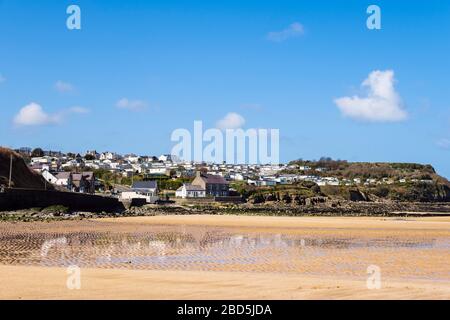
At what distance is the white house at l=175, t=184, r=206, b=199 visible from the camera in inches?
3629

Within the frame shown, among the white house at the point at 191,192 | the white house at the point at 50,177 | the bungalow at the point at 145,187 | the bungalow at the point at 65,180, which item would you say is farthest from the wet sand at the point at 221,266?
the white house at the point at 191,192

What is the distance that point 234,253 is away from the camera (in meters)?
18.9

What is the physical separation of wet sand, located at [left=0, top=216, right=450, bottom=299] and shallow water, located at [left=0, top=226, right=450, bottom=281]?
29mm

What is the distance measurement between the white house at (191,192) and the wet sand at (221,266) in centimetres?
6412

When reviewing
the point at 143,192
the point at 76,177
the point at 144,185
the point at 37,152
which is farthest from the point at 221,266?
the point at 37,152

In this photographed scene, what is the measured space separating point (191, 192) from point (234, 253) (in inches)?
2918

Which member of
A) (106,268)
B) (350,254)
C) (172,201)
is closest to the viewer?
(106,268)

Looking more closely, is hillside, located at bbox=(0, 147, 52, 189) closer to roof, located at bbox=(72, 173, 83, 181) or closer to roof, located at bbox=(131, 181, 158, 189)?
roof, located at bbox=(72, 173, 83, 181)

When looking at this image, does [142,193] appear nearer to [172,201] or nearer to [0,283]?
[172,201]

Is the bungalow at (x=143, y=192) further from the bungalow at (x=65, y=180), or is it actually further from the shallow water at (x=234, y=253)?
the shallow water at (x=234, y=253)

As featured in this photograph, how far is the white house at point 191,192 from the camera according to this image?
302 feet
